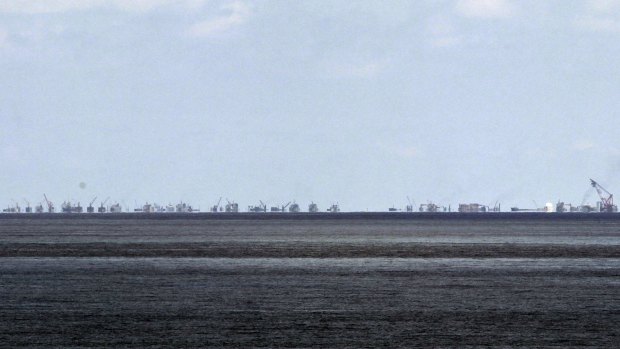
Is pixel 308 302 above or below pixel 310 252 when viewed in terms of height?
below

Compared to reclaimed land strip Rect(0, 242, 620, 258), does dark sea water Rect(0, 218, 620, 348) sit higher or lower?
lower

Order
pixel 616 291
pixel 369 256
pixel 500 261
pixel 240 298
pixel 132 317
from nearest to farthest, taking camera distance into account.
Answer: pixel 132 317, pixel 240 298, pixel 616 291, pixel 500 261, pixel 369 256

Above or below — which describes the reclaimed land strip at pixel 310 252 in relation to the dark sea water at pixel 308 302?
above

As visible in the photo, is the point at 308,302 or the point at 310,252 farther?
the point at 310,252

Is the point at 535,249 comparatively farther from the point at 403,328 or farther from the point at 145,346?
the point at 145,346

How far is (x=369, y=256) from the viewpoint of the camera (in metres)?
80.2

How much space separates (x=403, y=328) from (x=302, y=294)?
1254cm

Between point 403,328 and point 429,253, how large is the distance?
5177 cm

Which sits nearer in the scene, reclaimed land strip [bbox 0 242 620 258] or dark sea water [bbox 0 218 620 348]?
dark sea water [bbox 0 218 620 348]

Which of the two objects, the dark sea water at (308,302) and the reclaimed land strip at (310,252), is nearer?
the dark sea water at (308,302)

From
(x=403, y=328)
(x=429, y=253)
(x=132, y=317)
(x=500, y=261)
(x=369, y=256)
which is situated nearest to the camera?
(x=403, y=328)

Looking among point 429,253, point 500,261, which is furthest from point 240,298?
point 429,253

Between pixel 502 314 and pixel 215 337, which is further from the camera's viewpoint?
pixel 502 314

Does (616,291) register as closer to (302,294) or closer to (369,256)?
(302,294)
